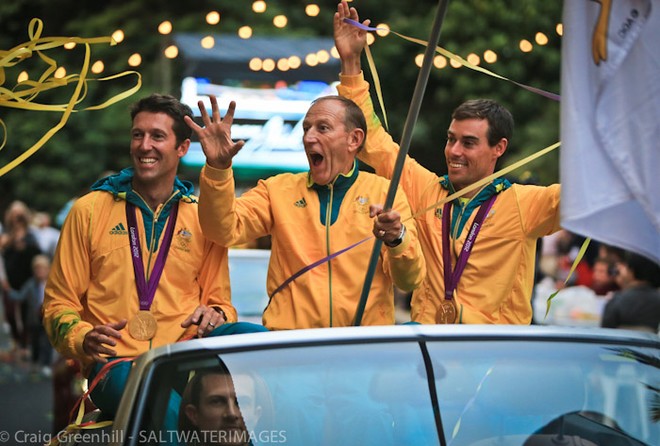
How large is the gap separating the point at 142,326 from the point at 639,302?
5292 mm

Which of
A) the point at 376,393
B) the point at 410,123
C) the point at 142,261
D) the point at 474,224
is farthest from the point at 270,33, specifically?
the point at 376,393

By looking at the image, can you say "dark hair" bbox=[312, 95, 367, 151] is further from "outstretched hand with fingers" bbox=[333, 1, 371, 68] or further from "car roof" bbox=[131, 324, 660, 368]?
"car roof" bbox=[131, 324, 660, 368]

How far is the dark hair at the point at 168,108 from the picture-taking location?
19.6 ft

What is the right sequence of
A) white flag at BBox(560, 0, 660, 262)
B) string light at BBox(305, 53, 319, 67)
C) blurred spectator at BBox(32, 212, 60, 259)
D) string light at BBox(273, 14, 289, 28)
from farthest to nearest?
blurred spectator at BBox(32, 212, 60, 259), string light at BBox(305, 53, 319, 67), string light at BBox(273, 14, 289, 28), white flag at BBox(560, 0, 660, 262)

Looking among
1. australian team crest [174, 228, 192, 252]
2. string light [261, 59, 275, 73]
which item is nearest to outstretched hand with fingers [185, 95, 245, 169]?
australian team crest [174, 228, 192, 252]

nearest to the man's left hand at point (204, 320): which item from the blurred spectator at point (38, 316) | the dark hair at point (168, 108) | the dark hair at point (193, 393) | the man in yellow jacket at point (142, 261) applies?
the man in yellow jacket at point (142, 261)

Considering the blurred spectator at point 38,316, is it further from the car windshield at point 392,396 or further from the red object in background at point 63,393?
the car windshield at point 392,396

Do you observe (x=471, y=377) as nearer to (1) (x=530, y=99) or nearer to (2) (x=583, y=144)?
(2) (x=583, y=144)

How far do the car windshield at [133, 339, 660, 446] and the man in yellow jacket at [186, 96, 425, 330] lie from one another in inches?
60.5

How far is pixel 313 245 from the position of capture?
576cm

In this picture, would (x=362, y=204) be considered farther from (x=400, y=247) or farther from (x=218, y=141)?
(x=218, y=141)

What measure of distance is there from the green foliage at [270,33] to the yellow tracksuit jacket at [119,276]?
15721mm

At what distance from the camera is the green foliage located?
2342 cm

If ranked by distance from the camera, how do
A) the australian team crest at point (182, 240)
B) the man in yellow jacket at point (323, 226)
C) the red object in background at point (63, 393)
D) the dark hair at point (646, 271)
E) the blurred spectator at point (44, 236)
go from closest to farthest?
the man in yellow jacket at point (323, 226)
the australian team crest at point (182, 240)
the dark hair at point (646, 271)
the red object in background at point (63, 393)
the blurred spectator at point (44, 236)
